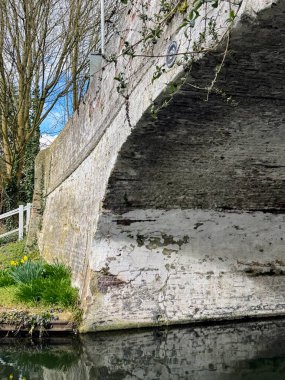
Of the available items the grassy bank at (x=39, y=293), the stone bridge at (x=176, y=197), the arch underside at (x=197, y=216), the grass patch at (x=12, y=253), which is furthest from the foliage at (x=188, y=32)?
the grass patch at (x=12, y=253)

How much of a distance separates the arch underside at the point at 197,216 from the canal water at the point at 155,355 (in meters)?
0.36

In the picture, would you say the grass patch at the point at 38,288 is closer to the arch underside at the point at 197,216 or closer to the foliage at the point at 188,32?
the arch underside at the point at 197,216

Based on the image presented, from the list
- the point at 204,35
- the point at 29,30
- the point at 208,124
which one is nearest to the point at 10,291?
the point at 208,124

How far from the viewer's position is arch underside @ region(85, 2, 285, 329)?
195 inches

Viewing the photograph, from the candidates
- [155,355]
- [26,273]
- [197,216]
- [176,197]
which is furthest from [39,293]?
[197,216]

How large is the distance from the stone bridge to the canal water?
1.13 feet

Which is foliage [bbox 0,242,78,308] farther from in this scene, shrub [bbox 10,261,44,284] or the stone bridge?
the stone bridge

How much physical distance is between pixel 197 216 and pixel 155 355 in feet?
6.48

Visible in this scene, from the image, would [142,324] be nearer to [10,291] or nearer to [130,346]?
[130,346]

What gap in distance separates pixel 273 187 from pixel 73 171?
124 inches

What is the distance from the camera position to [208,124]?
4988 millimetres

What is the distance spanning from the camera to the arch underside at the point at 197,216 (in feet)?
16.3

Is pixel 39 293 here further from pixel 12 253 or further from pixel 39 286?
pixel 12 253

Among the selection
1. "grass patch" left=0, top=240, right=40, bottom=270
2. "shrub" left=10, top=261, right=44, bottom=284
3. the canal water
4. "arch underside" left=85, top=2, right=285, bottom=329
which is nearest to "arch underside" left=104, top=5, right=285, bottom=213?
"arch underside" left=85, top=2, right=285, bottom=329
